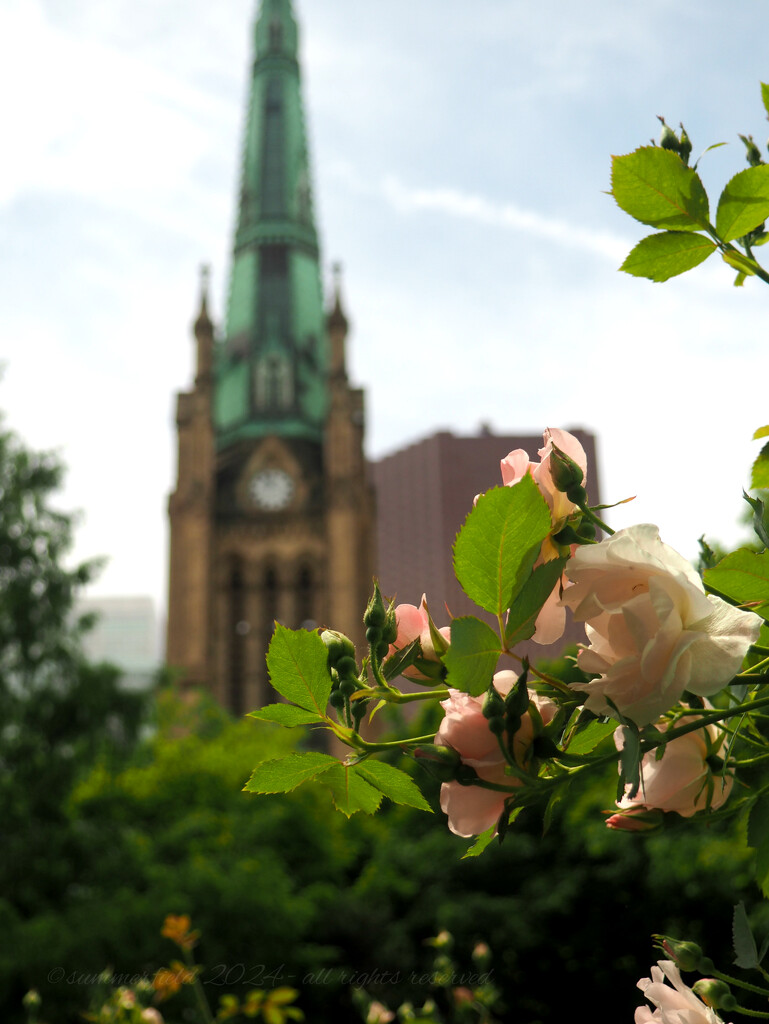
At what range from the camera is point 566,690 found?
28.9 inches

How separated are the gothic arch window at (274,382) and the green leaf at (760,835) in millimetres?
35918

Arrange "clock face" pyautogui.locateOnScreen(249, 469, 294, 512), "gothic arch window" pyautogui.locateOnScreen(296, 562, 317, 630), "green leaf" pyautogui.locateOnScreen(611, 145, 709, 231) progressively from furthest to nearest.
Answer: "clock face" pyautogui.locateOnScreen(249, 469, 294, 512), "gothic arch window" pyautogui.locateOnScreen(296, 562, 317, 630), "green leaf" pyautogui.locateOnScreen(611, 145, 709, 231)

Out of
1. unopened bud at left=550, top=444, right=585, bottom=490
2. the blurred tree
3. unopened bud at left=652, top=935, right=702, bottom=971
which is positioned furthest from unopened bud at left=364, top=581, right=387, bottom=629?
the blurred tree

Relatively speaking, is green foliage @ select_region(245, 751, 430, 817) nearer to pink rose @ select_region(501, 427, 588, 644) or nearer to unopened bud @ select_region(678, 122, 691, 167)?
pink rose @ select_region(501, 427, 588, 644)

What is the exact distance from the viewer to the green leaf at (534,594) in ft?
2.23

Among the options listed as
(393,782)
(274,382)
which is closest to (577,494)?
(393,782)

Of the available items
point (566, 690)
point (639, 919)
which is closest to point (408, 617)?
point (566, 690)

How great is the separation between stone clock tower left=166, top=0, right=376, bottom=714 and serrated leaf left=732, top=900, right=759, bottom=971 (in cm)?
3163

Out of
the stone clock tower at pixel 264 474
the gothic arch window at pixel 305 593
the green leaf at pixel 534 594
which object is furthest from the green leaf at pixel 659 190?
the gothic arch window at pixel 305 593

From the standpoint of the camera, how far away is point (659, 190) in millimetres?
856

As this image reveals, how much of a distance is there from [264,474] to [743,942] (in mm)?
35122

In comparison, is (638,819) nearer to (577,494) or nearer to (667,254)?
(577,494)

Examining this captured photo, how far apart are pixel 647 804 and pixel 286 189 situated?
1584 inches

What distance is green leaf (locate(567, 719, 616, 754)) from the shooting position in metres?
0.82
